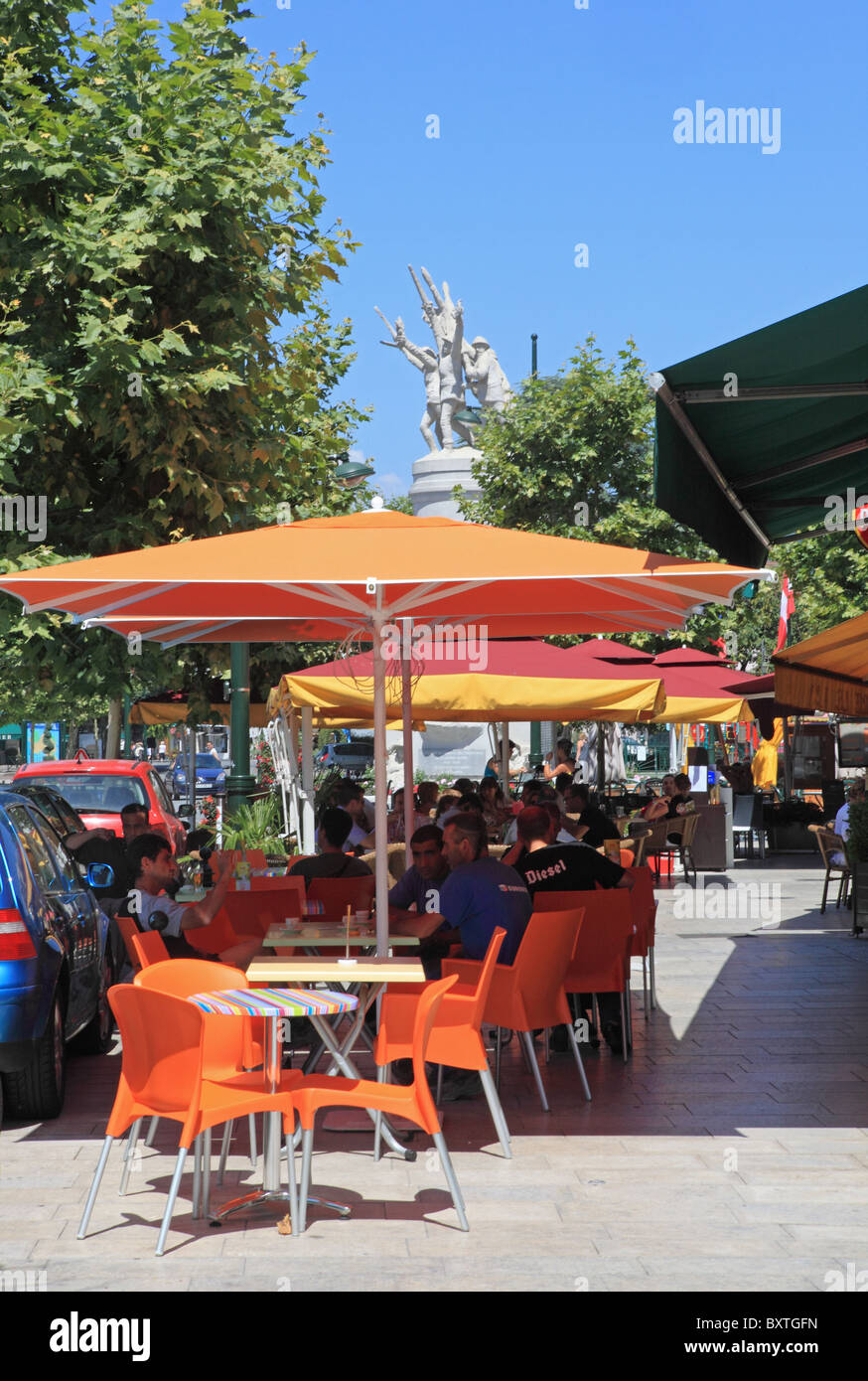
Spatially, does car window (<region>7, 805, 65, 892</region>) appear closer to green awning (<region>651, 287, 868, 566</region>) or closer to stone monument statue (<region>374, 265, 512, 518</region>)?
green awning (<region>651, 287, 868, 566</region>)

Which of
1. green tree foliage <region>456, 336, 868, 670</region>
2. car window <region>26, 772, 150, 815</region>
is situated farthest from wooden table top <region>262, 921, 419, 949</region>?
green tree foliage <region>456, 336, 868, 670</region>

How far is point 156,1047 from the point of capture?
18.8ft

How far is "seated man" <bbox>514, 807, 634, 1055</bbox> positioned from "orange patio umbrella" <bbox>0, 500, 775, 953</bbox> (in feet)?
4.37

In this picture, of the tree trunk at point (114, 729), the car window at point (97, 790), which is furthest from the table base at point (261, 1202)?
the tree trunk at point (114, 729)

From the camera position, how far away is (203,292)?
1400 centimetres

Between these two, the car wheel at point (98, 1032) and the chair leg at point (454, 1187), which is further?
the car wheel at point (98, 1032)

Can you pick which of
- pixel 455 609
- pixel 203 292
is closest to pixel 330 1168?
pixel 455 609

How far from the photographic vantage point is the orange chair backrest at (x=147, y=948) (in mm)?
6930

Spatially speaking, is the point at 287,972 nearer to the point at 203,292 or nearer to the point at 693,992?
the point at 693,992

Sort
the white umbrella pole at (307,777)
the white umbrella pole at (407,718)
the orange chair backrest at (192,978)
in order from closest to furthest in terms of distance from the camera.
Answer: the orange chair backrest at (192,978), the white umbrella pole at (407,718), the white umbrella pole at (307,777)

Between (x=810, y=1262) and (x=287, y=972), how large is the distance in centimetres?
230

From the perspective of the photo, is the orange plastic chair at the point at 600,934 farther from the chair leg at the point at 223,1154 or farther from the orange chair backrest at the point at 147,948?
the chair leg at the point at 223,1154

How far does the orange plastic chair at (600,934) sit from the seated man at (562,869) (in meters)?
0.26

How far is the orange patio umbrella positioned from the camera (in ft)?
21.7
